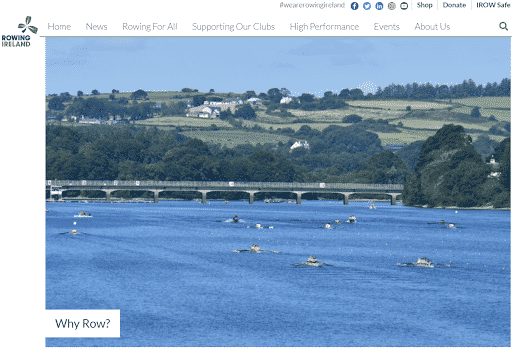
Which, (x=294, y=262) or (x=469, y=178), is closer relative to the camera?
(x=294, y=262)

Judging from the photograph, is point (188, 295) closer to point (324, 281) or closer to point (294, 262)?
point (324, 281)

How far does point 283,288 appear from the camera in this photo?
196ft

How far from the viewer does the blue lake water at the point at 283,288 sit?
42.8 meters

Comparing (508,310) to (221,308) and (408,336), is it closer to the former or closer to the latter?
(408,336)

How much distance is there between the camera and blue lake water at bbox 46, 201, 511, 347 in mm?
42750

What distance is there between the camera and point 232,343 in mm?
39938

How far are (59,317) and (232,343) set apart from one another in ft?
56.4

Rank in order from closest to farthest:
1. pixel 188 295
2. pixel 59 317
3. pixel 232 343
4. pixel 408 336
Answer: pixel 59 317
pixel 232 343
pixel 408 336
pixel 188 295

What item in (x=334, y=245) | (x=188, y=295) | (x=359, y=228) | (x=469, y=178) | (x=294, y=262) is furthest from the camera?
(x=469, y=178)

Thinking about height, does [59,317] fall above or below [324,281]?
above
